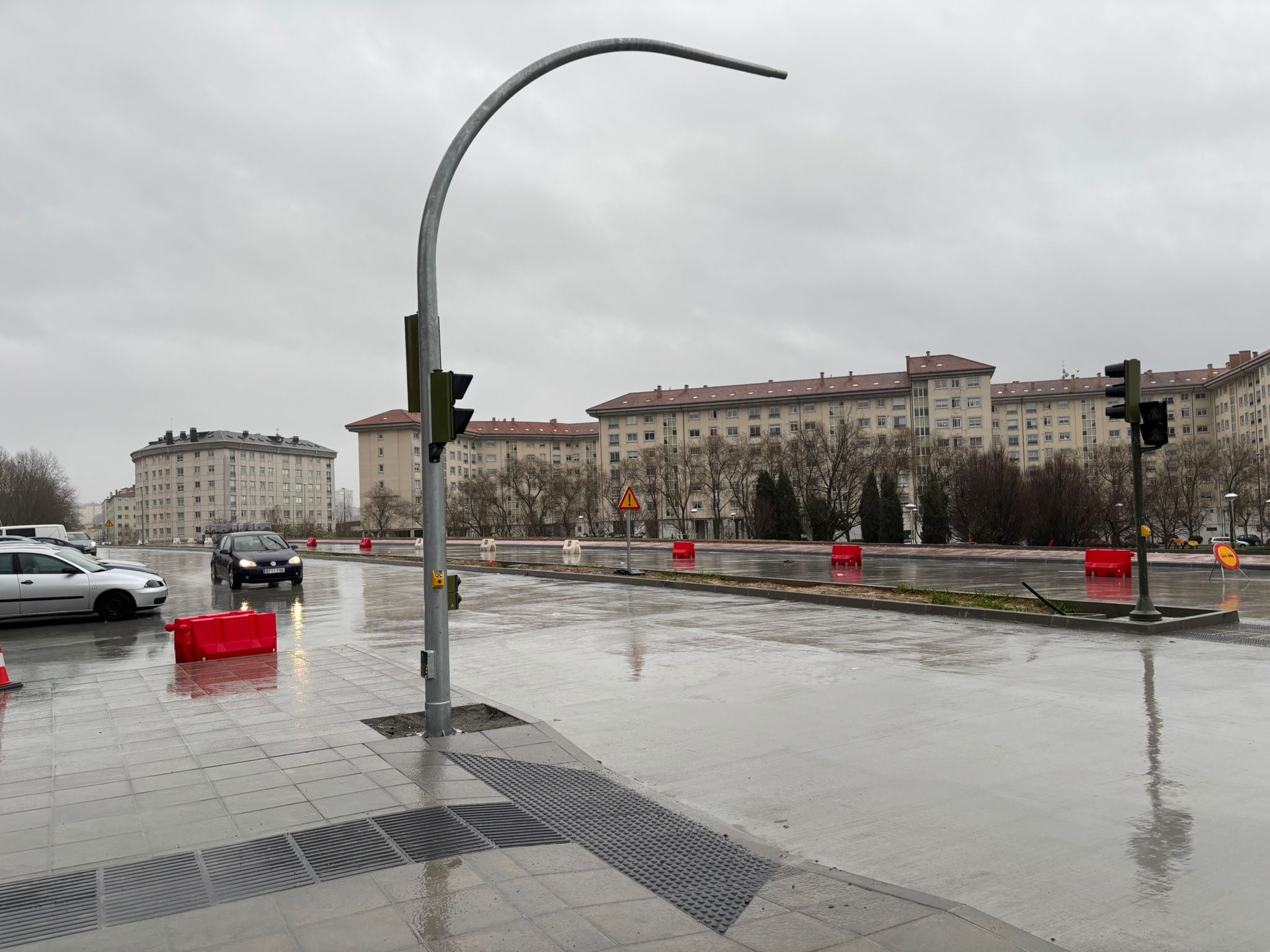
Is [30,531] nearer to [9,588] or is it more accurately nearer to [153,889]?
[9,588]

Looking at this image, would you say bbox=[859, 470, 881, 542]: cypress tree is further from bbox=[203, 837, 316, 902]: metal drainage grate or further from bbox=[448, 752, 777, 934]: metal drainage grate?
bbox=[203, 837, 316, 902]: metal drainage grate

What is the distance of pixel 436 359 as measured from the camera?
7.51 m

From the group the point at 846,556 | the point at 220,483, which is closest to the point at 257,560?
the point at 846,556

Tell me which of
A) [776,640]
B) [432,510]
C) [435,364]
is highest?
[435,364]

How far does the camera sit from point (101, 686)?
10.1 m

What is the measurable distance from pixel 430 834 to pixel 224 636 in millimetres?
8217

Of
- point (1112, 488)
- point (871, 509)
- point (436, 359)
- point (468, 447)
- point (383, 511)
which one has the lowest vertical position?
point (871, 509)

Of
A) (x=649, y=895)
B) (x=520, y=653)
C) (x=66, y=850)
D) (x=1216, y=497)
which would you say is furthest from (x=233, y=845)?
(x=1216, y=497)

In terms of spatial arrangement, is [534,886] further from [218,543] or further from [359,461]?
[359,461]

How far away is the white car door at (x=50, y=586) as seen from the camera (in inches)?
655

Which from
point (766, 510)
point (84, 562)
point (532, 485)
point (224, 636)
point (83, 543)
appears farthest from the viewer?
point (532, 485)

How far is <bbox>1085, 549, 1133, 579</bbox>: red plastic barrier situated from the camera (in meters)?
23.4

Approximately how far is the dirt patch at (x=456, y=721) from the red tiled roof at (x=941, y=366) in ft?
353

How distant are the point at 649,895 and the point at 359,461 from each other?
147m
